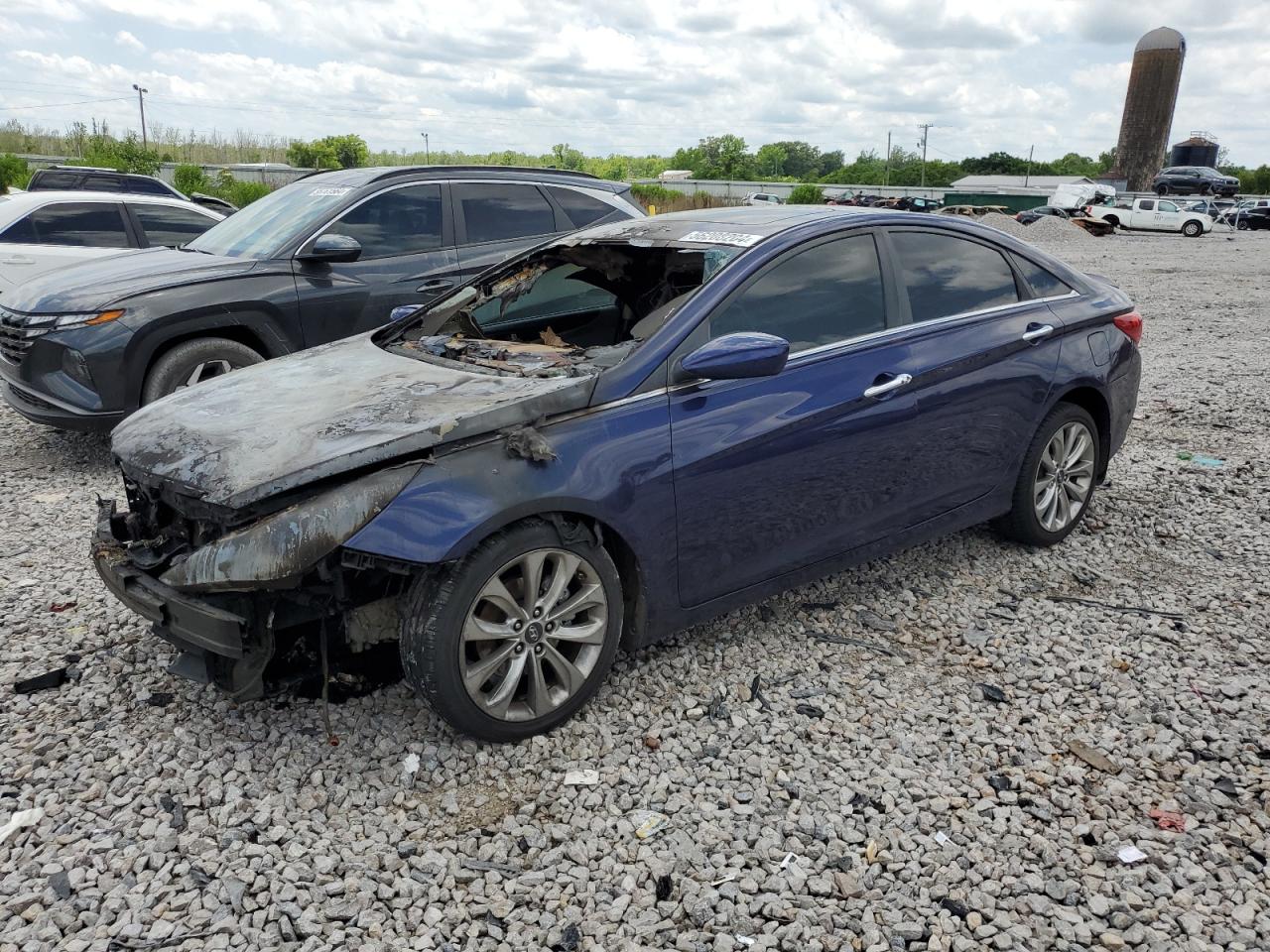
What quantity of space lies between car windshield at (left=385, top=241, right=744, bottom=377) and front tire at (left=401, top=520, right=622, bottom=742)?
1125 millimetres

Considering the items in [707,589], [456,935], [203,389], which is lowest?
[456,935]

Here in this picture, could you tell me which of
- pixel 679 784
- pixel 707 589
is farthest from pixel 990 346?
pixel 679 784

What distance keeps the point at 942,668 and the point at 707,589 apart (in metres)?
1.03

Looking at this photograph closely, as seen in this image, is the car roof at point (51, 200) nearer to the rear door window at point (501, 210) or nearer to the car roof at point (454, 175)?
the car roof at point (454, 175)

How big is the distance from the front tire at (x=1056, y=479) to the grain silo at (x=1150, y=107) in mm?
73629

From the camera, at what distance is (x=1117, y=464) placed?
6.55 meters

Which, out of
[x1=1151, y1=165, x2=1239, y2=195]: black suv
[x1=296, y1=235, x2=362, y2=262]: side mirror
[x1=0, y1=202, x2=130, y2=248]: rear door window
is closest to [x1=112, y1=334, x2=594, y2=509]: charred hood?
[x1=296, y1=235, x2=362, y2=262]: side mirror

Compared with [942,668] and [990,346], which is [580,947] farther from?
[990,346]

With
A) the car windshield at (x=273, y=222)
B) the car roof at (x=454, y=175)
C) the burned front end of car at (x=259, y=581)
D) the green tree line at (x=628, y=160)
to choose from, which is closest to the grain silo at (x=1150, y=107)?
the green tree line at (x=628, y=160)

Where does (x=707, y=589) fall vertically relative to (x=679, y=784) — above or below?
above

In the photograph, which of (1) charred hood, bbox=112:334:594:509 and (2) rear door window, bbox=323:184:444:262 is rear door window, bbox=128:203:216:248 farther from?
(1) charred hood, bbox=112:334:594:509

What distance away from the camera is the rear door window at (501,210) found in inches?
291

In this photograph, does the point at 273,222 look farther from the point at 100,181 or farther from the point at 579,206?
the point at 100,181

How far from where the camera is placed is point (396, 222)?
7125 mm
